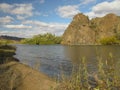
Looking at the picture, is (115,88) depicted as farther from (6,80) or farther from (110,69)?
(6,80)

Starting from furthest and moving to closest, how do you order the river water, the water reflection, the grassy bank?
the grassy bank
the river water
the water reflection

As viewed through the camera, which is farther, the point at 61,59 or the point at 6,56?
the point at 61,59

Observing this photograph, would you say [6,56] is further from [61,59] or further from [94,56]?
[94,56]

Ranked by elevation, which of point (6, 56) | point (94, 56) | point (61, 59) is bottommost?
point (61, 59)

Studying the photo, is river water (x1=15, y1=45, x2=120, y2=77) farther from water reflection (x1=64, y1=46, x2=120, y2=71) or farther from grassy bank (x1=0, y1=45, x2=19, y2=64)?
grassy bank (x1=0, y1=45, x2=19, y2=64)

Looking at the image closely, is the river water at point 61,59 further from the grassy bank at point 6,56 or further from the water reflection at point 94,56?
the grassy bank at point 6,56

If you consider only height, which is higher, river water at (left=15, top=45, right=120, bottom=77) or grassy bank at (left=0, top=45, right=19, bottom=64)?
grassy bank at (left=0, top=45, right=19, bottom=64)

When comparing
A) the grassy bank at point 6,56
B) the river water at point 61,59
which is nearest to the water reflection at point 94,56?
the river water at point 61,59

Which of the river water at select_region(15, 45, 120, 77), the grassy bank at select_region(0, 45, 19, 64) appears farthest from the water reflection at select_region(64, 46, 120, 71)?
the grassy bank at select_region(0, 45, 19, 64)

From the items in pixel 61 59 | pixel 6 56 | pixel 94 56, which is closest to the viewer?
pixel 6 56

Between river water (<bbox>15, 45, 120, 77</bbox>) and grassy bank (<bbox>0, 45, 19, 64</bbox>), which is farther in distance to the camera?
grassy bank (<bbox>0, 45, 19, 64</bbox>)

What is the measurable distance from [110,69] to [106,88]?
1.19m

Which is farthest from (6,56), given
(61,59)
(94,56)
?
(94,56)

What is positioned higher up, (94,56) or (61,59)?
(94,56)
